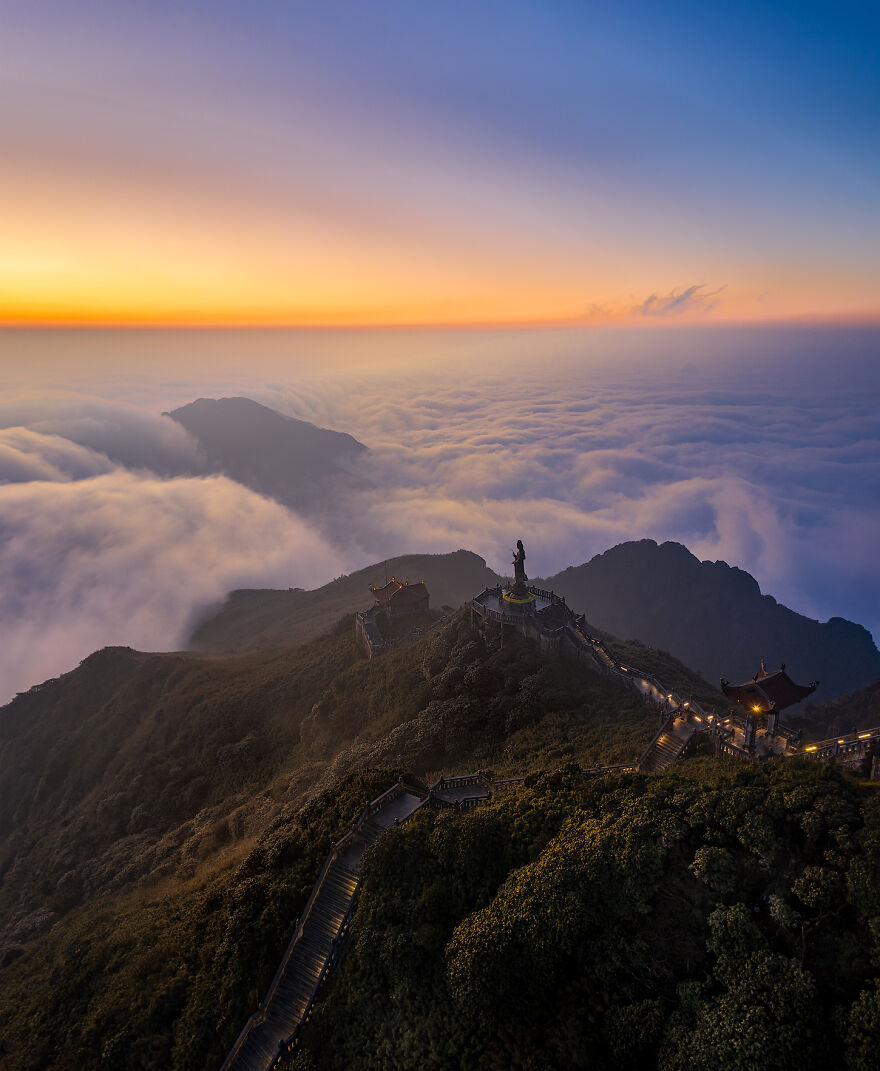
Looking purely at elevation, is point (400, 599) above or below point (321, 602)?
above

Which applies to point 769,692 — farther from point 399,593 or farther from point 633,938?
point 399,593

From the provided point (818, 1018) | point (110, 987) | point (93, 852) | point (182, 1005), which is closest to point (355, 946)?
point (182, 1005)

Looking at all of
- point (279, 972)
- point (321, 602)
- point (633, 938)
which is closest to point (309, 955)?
point (279, 972)

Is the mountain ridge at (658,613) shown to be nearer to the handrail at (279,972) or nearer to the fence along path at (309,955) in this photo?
the fence along path at (309,955)

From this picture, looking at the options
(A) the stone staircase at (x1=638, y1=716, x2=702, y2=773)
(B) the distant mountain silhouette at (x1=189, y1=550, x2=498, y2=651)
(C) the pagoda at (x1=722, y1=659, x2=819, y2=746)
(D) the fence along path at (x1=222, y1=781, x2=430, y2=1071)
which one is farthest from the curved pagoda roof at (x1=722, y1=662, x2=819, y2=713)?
(B) the distant mountain silhouette at (x1=189, y1=550, x2=498, y2=651)

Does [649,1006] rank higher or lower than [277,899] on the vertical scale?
higher

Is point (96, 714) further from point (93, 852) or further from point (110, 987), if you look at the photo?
point (110, 987)

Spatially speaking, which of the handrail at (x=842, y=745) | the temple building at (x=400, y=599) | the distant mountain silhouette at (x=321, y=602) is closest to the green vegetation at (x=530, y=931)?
the handrail at (x=842, y=745)
